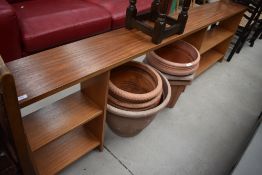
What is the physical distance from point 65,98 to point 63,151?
0.30 meters

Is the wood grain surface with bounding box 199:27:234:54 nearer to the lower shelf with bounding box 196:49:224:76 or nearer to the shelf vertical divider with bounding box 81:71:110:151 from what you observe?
the lower shelf with bounding box 196:49:224:76

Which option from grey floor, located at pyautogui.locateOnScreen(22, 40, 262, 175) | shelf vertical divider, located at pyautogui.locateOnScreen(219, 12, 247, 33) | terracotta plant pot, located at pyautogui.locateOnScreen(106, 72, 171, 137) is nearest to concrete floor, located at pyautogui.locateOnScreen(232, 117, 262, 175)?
grey floor, located at pyautogui.locateOnScreen(22, 40, 262, 175)

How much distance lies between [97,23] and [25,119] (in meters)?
1.09

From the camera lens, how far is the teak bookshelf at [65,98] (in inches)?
28.4

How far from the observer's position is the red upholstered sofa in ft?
4.64

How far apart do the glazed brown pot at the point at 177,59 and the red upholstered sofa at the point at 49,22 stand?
0.58 meters

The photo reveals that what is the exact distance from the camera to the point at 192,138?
61.9 inches

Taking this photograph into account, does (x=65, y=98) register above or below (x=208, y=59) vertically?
above

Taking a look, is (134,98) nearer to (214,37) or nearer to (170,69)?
(170,69)

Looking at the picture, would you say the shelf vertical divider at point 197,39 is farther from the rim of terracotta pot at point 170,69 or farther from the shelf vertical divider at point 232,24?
the shelf vertical divider at point 232,24

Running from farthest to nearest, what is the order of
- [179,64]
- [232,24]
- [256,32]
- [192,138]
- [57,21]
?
[256,32], [232,24], [57,21], [192,138], [179,64]

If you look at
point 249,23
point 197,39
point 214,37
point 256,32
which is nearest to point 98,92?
point 197,39

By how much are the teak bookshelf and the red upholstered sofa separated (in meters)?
0.59

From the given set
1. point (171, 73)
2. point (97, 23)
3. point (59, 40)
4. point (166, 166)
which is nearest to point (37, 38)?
point (59, 40)
